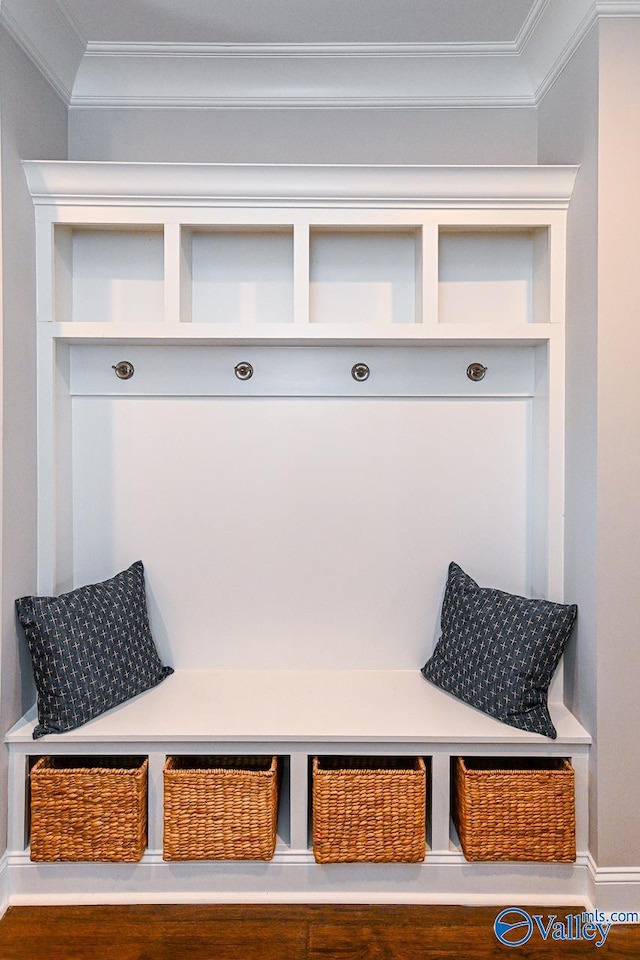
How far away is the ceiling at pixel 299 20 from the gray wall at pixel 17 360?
31 centimetres

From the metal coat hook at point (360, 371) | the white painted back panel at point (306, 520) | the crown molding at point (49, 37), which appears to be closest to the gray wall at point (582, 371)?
the white painted back panel at point (306, 520)

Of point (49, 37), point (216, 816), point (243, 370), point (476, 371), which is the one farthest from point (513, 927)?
point (49, 37)

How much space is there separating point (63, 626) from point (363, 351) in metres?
1.30

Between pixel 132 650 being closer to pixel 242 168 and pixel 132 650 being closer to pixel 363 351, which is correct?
pixel 363 351

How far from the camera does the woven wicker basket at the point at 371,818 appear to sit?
6.73ft

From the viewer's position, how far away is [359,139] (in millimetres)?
2502

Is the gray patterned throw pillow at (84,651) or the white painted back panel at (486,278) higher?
the white painted back panel at (486,278)

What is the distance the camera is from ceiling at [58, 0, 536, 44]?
7.04 feet

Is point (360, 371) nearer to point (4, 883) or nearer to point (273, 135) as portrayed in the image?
point (273, 135)

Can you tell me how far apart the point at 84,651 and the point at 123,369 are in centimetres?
94

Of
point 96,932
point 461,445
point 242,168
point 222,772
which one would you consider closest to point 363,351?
point 461,445

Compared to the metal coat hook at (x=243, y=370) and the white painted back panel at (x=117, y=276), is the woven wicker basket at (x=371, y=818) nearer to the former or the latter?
the metal coat hook at (x=243, y=370)

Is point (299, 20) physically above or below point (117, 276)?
above

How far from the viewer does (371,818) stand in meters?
2.05
